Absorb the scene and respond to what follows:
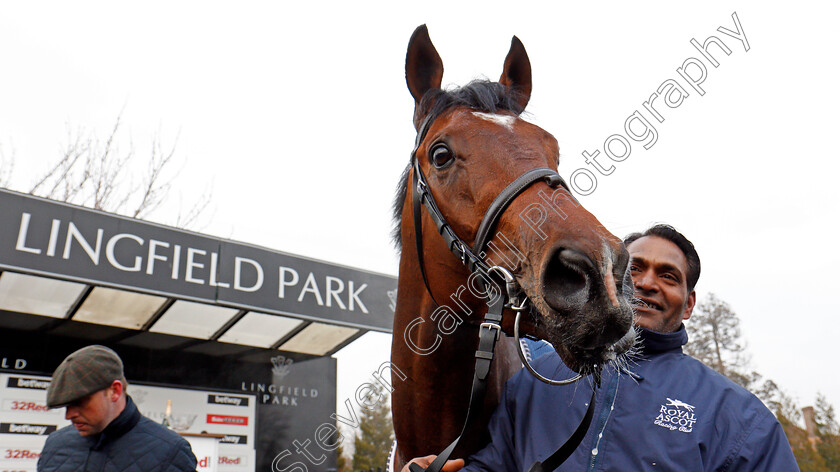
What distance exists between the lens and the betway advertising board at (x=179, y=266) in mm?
6574

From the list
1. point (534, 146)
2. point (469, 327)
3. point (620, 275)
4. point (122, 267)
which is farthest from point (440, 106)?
point (122, 267)

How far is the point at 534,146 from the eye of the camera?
2332 mm

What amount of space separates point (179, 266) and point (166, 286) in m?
0.34

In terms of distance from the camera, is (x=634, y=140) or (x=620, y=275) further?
(x=634, y=140)

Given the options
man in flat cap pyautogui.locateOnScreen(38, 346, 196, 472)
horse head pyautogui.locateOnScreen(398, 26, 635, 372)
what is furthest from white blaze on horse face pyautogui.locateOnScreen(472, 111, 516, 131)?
man in flat cap pyautogui.locateOnScreen(38, 346, 196, 472)

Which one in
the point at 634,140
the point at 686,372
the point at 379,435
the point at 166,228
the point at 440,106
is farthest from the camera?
the point at 379,435

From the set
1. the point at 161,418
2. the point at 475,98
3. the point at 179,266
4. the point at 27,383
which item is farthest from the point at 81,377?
the point at 161,418

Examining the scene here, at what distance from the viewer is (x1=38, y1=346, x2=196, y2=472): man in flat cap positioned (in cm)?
331

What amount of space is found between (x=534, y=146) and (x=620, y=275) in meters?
0.76

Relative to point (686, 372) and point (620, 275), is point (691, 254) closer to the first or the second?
point (686, 372)

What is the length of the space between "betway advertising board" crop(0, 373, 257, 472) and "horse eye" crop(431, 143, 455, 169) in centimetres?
713

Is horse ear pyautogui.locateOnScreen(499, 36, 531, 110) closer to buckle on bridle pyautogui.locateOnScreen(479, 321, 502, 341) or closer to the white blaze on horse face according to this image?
the white blaze on horse face

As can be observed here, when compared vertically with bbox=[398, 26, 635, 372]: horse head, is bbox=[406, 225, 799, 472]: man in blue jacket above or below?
below

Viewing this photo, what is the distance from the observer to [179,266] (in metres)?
7.50
